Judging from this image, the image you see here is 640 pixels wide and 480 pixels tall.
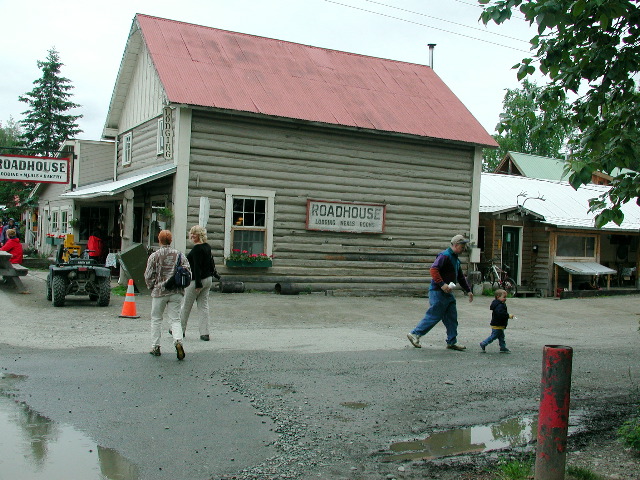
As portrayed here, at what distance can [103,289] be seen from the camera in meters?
13.2

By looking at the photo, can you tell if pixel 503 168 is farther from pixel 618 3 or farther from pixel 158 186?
pixel 618 3

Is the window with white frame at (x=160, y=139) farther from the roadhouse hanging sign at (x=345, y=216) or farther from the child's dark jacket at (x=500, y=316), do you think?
the child's dark jacket at (x=500, y=316)

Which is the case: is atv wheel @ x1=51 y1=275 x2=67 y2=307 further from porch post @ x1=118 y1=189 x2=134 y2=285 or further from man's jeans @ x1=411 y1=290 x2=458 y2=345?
man's jeans @ x1=411 y1=290 x2=458 y2=345

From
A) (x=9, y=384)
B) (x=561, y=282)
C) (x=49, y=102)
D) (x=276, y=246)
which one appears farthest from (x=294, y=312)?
(x=49, y=102)

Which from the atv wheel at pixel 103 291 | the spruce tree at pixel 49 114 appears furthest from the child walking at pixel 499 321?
the spruce tree at pixel 49 114

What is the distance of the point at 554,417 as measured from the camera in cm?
464

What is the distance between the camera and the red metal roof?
1675 cm

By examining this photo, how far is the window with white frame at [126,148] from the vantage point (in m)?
20.6

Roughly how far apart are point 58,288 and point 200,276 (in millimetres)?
4690

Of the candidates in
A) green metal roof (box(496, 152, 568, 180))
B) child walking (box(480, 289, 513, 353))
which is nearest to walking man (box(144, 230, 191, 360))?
child walking (box(480, 289, 513, 353))

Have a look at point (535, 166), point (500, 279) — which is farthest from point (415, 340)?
point (535, 166)

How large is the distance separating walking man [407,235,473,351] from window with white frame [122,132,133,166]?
43.9 ft

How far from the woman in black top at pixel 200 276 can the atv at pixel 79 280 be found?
13.0 feet

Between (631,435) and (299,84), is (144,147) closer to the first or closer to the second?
(299,84)
